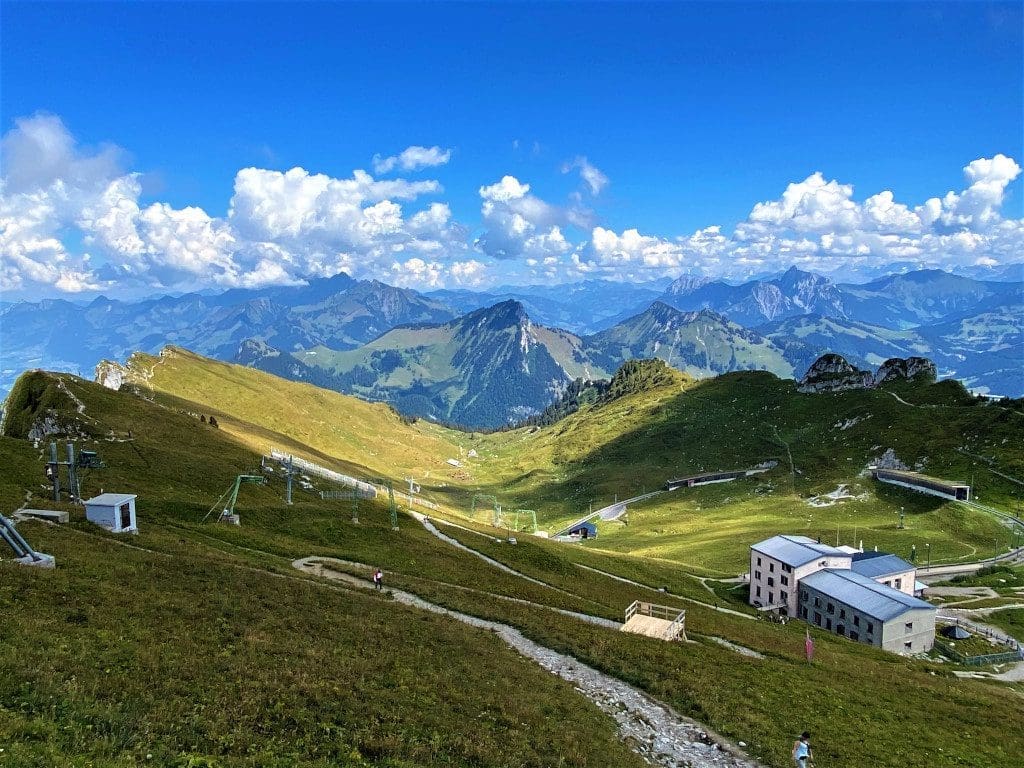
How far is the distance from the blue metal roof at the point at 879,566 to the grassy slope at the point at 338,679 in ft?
95.0

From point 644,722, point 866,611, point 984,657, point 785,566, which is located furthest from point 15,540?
point 984,657

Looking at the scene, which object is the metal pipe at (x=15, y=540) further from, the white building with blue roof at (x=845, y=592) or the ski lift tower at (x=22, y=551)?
the white building with blue roof at (x=845, y=592)

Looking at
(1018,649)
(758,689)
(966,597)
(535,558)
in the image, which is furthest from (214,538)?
(966,597)

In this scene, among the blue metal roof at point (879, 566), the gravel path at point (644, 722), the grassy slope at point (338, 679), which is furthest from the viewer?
the blue metal roof at point (879, 566)

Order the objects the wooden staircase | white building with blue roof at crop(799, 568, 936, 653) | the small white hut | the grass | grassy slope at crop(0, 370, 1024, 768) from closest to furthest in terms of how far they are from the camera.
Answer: the grass → grassy slope at crop(0, 370, 1024, 768) → the wooden staircase → the small white hut → white building with blue roof at crop(799, 568, 936, 653)

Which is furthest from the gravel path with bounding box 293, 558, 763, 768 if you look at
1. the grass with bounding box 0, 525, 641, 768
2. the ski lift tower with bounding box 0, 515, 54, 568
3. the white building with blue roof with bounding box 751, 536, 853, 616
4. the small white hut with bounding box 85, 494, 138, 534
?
the white building with blue roof with bounding box 751, 536, 853, 616

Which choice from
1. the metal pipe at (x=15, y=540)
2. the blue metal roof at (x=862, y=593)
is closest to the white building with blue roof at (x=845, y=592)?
the blue metal roof at (x=862, y=593)

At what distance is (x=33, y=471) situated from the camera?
57.0 metres

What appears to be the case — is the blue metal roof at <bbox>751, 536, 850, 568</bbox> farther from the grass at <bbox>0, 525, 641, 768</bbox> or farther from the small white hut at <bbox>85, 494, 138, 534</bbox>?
the small white hut at <bbox>85, 494, 138, 534</bbox>

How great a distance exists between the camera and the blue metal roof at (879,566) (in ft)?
271

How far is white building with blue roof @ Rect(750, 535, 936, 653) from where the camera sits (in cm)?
6912

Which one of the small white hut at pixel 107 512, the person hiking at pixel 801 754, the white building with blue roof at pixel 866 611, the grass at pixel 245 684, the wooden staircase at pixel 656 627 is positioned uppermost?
the small white hut at pixel 107 512

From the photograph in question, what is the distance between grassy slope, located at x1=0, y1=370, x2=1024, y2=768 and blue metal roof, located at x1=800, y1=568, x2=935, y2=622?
15491 mm

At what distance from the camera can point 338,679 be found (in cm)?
2280
